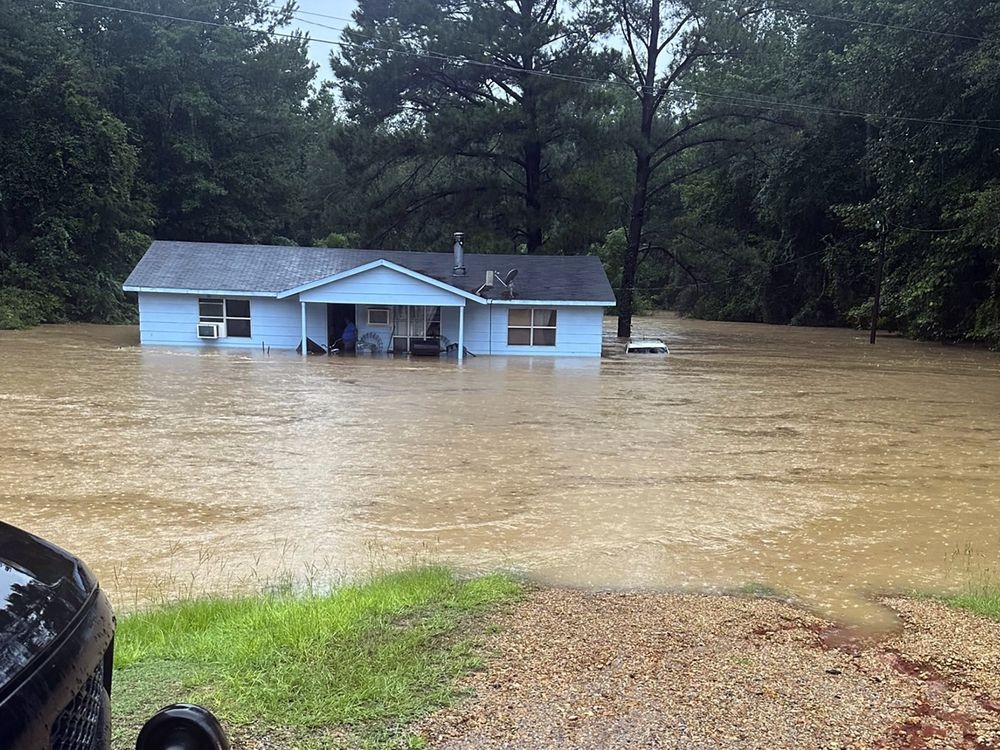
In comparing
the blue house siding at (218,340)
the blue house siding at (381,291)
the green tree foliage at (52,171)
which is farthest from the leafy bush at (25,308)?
the blue house siding at (381,291)

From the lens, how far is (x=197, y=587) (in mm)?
5719

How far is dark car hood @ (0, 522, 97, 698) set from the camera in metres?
1.56

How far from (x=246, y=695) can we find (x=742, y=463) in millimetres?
8415

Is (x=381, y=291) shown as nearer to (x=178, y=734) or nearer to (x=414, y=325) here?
(x=414, y=325)

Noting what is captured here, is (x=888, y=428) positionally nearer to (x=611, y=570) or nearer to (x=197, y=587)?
(x=611, y=570)

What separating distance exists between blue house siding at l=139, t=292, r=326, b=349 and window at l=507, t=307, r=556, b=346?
6056 mm

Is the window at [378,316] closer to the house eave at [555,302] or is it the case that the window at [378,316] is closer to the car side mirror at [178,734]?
the house eave at [555,302]

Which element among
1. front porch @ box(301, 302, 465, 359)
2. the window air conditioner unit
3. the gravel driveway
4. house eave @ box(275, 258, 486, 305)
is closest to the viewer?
the gravel driveway

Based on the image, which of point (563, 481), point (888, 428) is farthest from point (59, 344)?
point (888, 428)

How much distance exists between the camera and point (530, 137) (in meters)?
28.7

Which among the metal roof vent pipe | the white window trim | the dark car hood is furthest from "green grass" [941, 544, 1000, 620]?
the metal roof vent pipe

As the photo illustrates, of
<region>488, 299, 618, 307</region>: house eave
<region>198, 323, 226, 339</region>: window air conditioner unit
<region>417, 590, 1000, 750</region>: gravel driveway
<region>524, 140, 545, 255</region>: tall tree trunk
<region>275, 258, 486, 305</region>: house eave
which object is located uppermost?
<region>524, 140, 545, 255</region>: tall tree trunk

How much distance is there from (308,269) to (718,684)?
82.8 feet

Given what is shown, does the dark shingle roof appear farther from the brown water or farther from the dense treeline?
the brown water
